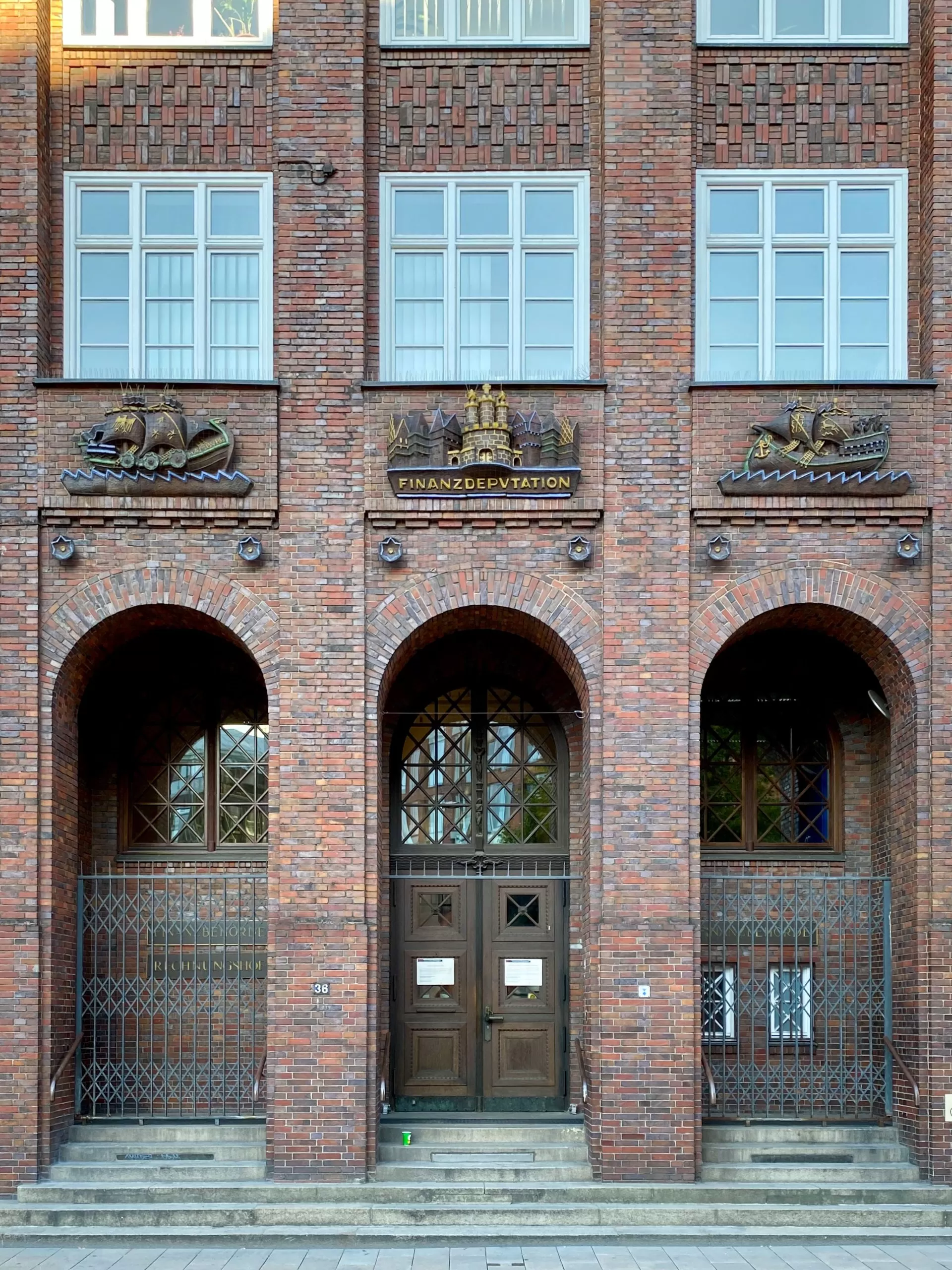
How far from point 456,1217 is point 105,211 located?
975 cm

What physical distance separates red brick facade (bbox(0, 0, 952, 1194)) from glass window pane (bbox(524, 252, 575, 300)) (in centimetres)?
32

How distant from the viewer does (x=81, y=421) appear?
1295 centimetres

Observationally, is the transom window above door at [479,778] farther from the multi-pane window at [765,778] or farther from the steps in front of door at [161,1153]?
the steps in front of door at [161,1153]

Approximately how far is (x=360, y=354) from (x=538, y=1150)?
7.47 meters

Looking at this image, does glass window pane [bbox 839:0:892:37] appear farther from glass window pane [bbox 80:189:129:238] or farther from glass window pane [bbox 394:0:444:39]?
glass window pane [bbox 80:189:129:238]

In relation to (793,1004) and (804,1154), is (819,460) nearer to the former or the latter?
(793,1004)

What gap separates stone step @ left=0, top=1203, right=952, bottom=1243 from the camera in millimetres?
11914

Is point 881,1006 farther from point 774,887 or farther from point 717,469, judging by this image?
point 717,469

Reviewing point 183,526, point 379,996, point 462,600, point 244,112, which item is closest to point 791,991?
point 379,996

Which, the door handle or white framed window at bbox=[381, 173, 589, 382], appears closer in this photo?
white framed window at bbox=[381, 173, 589, 382]

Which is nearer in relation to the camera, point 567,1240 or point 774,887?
point 567,1240

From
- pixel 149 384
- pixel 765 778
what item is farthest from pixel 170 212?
pixel 765 778

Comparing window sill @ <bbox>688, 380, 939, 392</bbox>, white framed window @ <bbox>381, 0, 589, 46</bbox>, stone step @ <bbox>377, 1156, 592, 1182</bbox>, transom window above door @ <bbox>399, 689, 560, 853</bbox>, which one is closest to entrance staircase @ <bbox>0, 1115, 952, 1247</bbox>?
stone step @ <bbox>377, 1156, 592, 1182</bbox>

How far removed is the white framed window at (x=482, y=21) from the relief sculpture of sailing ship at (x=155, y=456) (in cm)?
428
